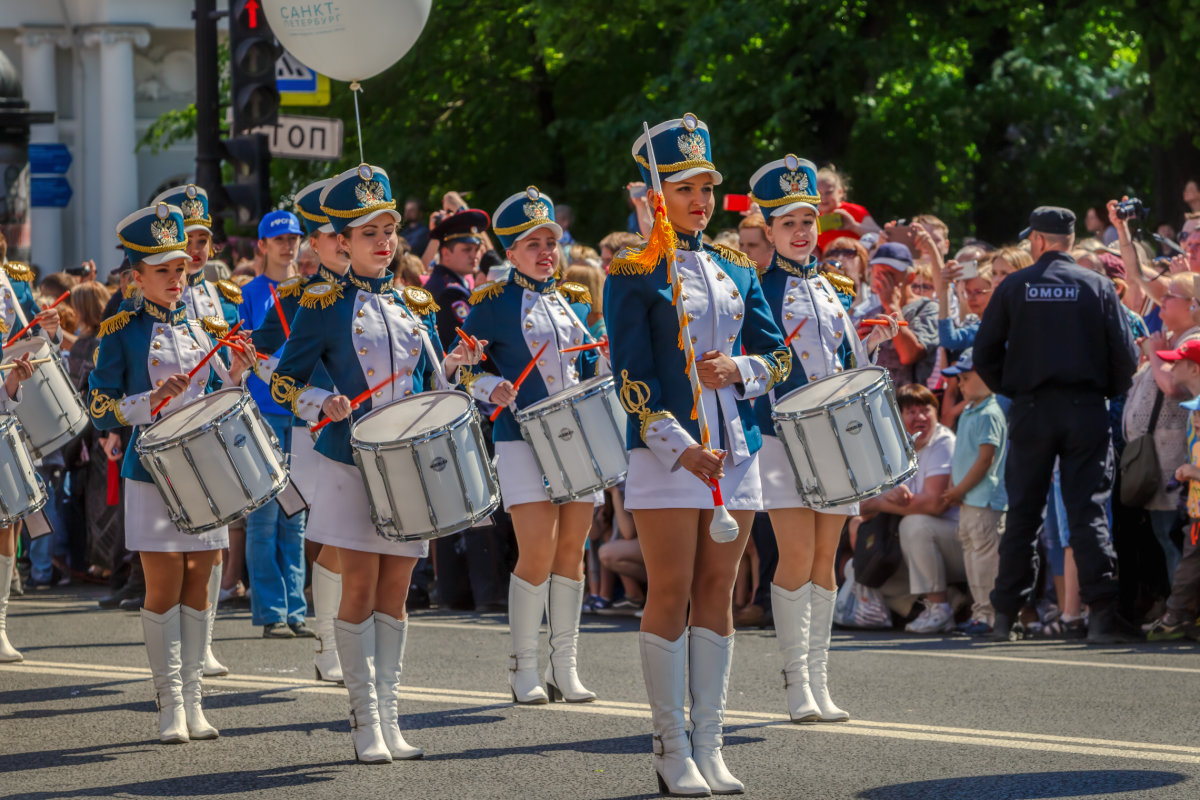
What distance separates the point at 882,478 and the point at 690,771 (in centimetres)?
169

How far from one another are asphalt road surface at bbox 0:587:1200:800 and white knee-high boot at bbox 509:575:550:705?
0.14 meters

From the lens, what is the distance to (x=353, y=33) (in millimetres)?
11031

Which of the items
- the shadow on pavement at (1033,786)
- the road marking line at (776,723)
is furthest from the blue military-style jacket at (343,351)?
the shadow on pavement at (1033,786)

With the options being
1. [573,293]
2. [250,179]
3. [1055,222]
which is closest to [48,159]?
[250,179]

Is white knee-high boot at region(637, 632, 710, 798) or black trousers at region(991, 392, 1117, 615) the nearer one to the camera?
white knee-high boot at region(637, 632, 710, 798)

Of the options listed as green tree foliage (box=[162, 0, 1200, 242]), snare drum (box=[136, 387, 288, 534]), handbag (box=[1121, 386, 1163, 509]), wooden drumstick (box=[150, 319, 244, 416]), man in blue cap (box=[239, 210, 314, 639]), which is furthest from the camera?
green tree foliage (box=[162, 0, 1200, 242])

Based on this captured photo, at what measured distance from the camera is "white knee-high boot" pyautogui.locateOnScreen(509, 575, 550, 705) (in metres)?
8.56

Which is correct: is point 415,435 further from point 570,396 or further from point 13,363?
point 13,363

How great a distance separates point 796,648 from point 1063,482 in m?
3.18

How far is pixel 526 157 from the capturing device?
24203 millimetres

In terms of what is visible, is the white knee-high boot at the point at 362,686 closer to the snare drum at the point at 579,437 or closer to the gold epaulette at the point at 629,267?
the snare drum at the point at 579,437

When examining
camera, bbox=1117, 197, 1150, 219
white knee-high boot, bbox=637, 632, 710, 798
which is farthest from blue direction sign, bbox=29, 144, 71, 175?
white knee-high boot, bbox=637, 632, 710, 798

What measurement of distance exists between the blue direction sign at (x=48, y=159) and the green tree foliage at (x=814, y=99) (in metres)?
8.83

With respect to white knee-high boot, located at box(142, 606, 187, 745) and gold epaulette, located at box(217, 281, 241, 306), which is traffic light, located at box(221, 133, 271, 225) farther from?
white knee-high boot, located at box(142, 606, 187, 745)
